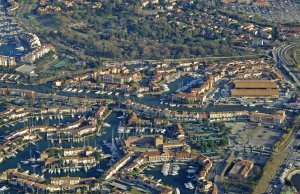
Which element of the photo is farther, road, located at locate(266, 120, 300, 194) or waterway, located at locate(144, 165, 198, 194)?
waterway, located at locate(144, 165, 198, 194)

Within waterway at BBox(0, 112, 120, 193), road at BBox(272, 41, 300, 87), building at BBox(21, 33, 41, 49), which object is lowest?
waterway at BBox(0, 112, 120, 193)

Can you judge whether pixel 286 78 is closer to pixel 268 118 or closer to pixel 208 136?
pixel 268 118

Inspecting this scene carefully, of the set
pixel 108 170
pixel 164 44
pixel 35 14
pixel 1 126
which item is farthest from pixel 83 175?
pixel 35 14

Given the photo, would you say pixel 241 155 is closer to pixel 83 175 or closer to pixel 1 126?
pixel 83 175

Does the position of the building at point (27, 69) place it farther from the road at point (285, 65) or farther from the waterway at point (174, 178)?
the road at point (285, 65)

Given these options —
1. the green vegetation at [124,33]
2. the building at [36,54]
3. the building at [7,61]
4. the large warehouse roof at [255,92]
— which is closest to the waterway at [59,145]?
the large warehouse roof at [255,92]

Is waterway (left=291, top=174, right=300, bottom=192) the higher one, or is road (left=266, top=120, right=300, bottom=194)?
road (left=266, top=120, right=300, bottom=194)

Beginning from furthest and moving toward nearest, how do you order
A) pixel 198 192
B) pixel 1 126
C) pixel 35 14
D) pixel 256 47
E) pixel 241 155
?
1. pixel 35 14
2. pixel 256 47
3. pixel 1 126
4. pixel 241 155
5. pixel 198 192

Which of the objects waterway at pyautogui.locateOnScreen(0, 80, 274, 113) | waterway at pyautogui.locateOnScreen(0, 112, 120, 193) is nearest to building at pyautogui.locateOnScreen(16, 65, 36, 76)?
waterway at pyautogui.locateOnScreen(0, 80, 274, 113)

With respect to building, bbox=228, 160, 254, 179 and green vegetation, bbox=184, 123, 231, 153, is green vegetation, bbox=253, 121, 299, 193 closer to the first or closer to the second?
building, bbox=228, 160, 254, 179

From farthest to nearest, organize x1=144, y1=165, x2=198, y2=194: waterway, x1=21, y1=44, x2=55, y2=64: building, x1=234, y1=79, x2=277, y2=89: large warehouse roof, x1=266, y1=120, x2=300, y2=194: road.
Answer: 1. x1=21, y1=44, x2=55, y2=64: building
2. x1=234, y1=79, x2=277, y2=89: large warehouse roof
3. x1=144, y1=165, x2=198, y2=194: waterway
4. x1=266, y1=120, x2=300, y2=194: road
